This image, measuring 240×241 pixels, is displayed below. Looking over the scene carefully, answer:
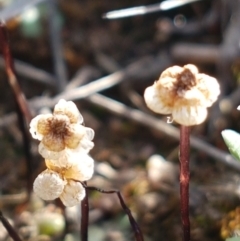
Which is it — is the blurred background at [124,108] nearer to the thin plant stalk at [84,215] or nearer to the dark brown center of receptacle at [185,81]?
the thin plant stalk at [84,215]

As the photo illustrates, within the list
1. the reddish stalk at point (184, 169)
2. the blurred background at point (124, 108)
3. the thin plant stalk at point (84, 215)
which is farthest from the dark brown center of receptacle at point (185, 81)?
the blurred background at point (124, 108)

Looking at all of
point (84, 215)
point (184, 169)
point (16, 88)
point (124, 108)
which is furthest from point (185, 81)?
point (124, 108)

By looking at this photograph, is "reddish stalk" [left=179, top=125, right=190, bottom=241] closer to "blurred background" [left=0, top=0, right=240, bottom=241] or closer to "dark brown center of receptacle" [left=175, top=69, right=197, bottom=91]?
"dark brown center of receptacle" [left=175, top=69, right=197, bottom=91]

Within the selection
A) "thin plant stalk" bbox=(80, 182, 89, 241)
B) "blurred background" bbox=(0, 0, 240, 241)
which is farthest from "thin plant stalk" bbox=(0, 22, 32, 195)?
"thin plant stalk" bbox=(80, 182, 89, 241)

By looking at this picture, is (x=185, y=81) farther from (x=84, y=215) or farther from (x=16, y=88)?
(x=16, y=88)

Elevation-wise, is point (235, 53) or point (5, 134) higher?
point (235, 53)

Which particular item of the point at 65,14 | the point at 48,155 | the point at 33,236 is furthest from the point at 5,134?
the point at 48,155

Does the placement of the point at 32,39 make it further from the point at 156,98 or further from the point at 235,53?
the point at 156,98

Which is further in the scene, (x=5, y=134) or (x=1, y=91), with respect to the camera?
(x=1, y=91)
